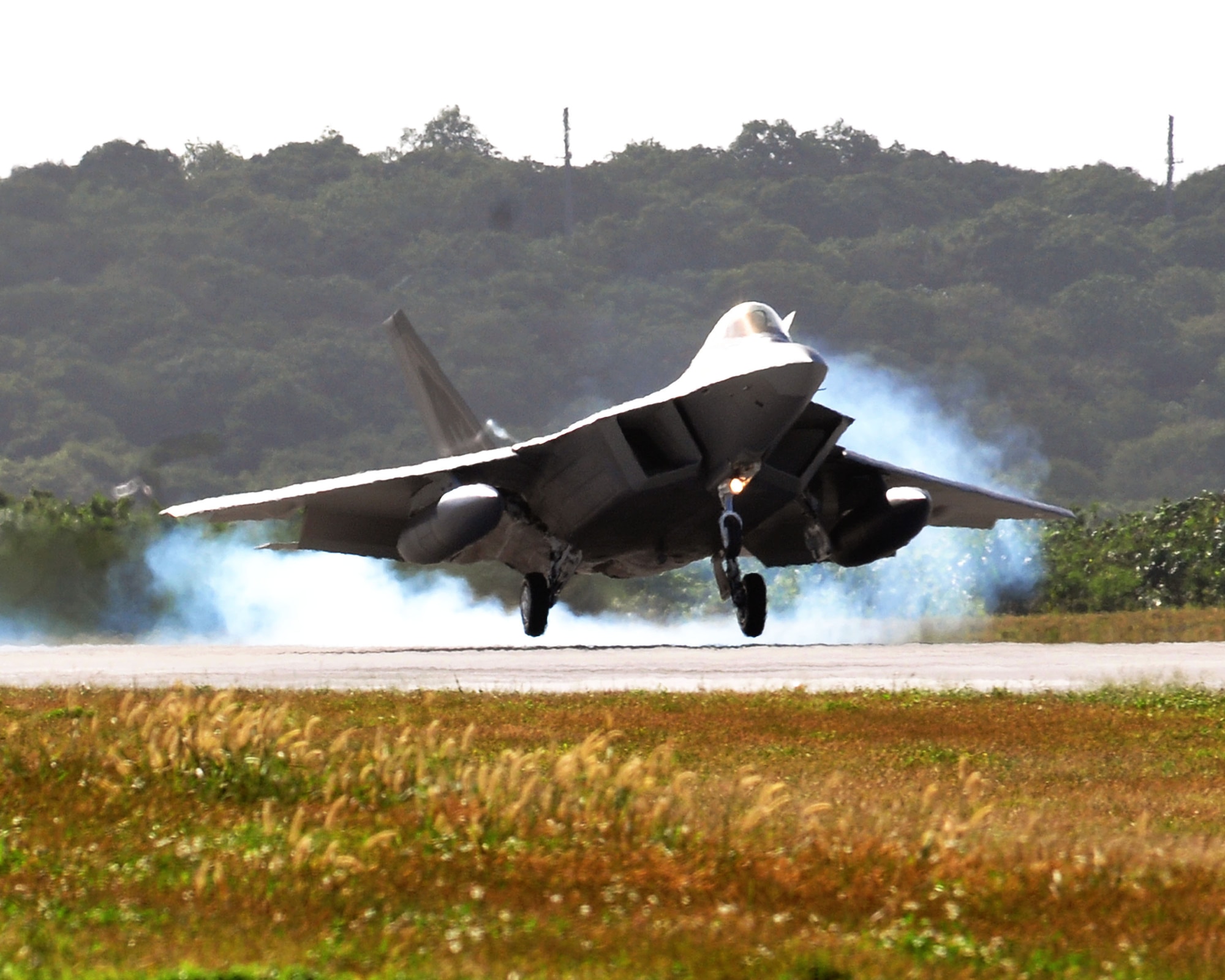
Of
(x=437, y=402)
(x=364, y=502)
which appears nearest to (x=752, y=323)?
(x=364, y=502)

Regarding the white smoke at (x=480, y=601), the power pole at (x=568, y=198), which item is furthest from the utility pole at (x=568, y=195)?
the white smoke at (x=480, y=601)

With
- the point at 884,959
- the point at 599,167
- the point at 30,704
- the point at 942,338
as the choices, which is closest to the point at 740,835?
the point at 884,959

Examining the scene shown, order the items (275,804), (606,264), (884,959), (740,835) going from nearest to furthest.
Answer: (884,959), (740,835), (275,804), (606,264)

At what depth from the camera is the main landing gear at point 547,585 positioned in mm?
29656

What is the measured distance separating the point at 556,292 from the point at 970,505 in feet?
333

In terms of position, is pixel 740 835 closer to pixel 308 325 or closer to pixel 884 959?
Answer: pixel 884 959

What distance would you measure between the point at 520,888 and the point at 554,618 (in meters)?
31.1

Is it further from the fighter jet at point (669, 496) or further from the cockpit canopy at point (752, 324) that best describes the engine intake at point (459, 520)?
the cockpit canopy at point (752, 324)

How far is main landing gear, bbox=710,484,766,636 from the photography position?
26609 mm

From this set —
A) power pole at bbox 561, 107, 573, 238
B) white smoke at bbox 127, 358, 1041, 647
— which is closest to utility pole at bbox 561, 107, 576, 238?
power pole at bbox 561, 107, 573, 238

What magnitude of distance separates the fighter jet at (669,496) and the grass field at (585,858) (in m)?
12.9

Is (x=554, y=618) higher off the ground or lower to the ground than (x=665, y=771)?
lower

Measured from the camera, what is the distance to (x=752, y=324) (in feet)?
87.9

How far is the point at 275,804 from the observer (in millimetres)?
10180
